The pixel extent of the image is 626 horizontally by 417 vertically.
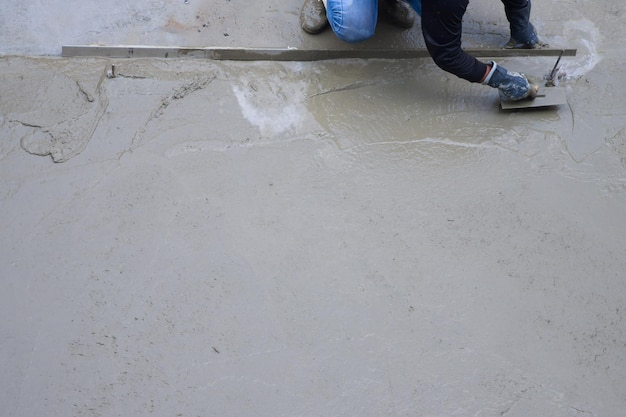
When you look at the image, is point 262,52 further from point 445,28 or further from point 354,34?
point 445,28

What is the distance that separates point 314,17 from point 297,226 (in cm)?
96

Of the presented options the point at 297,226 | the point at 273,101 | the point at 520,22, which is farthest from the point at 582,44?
the point at 297,226

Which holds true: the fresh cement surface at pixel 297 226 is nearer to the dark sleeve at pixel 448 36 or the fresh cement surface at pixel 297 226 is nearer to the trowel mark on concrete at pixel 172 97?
the trowel mark on concrete at pixel 172 97

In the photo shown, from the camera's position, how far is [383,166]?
2256 mm

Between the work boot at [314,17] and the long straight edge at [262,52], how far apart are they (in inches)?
4.3

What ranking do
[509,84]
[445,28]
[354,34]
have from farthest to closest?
1. [354,34]
2. [509,84]
3. [445,28]

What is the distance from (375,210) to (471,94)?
685 millimetres

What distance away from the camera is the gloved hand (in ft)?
7.37

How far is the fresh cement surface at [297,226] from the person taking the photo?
1.91 meters

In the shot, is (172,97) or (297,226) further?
(172,97)

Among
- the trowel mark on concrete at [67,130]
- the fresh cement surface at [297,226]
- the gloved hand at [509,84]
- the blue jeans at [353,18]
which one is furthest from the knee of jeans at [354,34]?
the trowel mark on concrete at [67,130]

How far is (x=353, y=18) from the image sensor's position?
2318mm

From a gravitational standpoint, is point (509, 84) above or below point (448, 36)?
below

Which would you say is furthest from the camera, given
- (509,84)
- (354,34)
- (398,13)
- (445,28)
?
(398,13)
